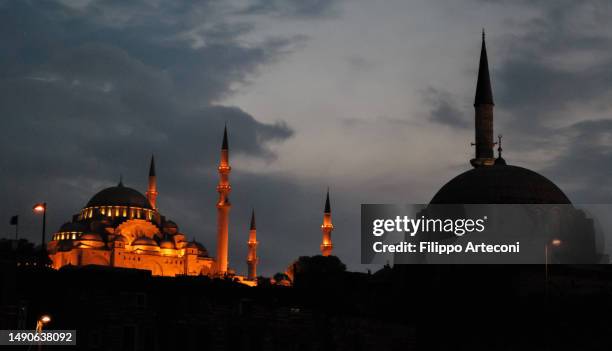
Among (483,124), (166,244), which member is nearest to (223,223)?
(166,244)

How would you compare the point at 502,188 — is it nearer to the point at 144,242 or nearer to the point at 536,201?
the point at 536,201

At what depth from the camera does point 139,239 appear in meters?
105

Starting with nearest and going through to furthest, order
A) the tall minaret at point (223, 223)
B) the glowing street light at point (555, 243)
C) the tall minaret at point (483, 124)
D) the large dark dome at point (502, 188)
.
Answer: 1. the glowing street light at point (555, 243)
2. the large dark dome at point (502, 188)
3. the tall minaret at point (483, 124)
4. the tall minaret at point (223, 223)

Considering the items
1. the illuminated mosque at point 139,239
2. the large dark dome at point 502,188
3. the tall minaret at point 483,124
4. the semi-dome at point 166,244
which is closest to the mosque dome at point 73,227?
the illuminated mosque at point 139,239

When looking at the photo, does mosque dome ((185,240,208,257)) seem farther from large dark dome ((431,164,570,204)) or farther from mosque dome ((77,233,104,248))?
large dark dome ((431,164,570,204))

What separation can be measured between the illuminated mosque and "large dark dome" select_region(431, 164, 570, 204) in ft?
121

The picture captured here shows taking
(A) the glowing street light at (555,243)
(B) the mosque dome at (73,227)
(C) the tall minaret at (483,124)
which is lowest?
(A) the glowing street light at (555,243)

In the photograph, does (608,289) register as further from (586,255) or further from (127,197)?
(127,197)

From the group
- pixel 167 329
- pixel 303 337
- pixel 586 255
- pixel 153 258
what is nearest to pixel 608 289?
pixel 586 255

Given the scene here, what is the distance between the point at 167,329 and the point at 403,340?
1377cm

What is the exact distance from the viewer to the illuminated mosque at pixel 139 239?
328 feet

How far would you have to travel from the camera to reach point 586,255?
61500mm

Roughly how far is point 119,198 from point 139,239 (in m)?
7.67

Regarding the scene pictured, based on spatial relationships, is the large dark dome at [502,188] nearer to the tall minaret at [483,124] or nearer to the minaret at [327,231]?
the tall minaret at [483,124]
